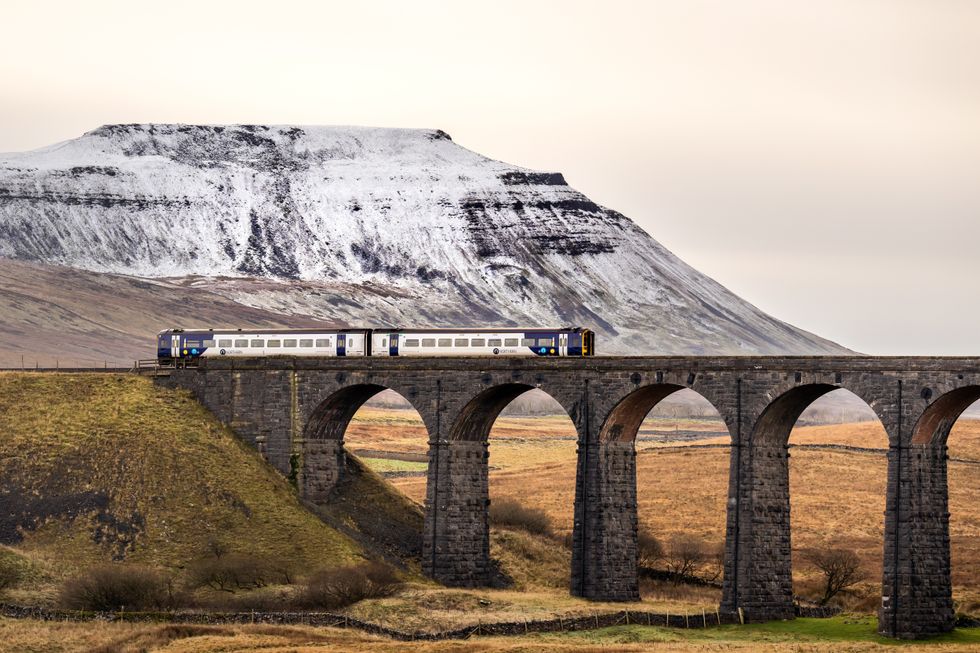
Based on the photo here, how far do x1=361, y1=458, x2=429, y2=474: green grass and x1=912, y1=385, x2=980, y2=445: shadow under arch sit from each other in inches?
3236

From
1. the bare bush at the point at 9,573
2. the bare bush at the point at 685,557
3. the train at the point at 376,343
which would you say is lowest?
the bare bush at the point at 685,557

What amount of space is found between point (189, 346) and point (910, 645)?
5004 cm

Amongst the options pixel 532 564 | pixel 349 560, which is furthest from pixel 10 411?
pixel 532 564

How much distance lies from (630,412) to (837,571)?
1472cm

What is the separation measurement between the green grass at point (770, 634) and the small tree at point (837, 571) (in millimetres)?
10211

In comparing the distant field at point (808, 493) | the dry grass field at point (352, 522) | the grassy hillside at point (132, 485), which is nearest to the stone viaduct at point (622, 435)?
the dry grass field at point (352, 522)

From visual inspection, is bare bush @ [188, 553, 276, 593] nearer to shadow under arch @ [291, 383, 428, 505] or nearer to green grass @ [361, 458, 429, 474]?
shadow under arch @ [291, 383, 428, 505]

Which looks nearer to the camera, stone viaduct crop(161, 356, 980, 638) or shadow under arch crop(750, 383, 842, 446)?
stone viaduct crop(161, 356, 980, 638)

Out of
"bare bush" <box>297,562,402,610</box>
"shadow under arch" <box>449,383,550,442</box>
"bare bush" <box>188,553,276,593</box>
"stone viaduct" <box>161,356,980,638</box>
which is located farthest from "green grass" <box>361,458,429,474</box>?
"bare bush" <box>297,562,402,610</box>

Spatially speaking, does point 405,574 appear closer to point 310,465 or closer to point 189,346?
point 310,465

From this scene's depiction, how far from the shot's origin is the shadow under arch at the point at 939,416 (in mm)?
73375

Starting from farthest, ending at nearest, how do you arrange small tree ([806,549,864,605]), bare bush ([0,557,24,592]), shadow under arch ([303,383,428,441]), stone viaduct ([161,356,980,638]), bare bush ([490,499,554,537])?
bare bush ([490,499,554,537]) → shadow under arch ([303,383,428,441]) → small tree ([806,549,864,605]) → bare bush ([0,557,24,592]) → stone viaduct ([161,356,980,638])

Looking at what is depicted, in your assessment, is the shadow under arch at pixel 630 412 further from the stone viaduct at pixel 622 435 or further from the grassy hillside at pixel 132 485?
the grassy hillside at pixel 132 485

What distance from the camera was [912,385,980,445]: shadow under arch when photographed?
73375 millimetres
